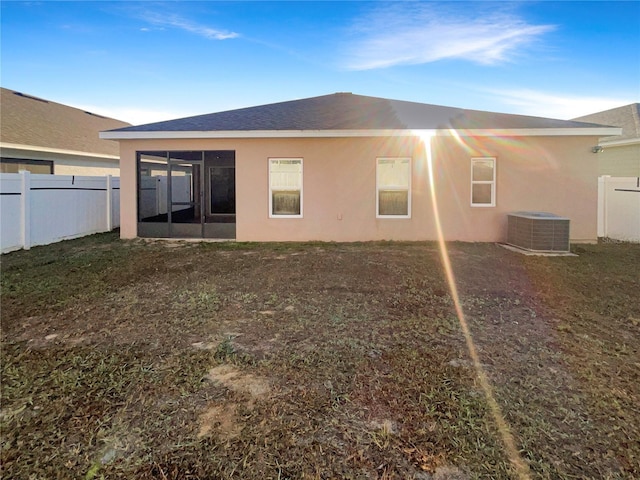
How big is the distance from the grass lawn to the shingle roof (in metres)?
5.34

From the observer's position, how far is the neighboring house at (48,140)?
43.8ft

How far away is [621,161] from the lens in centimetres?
1511

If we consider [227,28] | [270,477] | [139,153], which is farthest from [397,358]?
[227,28]

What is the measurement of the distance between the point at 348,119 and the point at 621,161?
11.3 metres

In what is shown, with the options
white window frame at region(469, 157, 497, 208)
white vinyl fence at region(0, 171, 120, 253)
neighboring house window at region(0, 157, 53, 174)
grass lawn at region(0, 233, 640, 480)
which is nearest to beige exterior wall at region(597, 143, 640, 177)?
white window frame at region(469, 157, 497, 208)

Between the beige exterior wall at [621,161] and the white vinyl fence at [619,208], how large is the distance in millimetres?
4038

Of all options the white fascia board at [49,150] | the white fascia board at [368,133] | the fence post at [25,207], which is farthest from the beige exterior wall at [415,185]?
the white fascia board at [49,150]

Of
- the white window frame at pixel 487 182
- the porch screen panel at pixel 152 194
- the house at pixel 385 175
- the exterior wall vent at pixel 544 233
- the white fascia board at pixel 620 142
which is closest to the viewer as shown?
the exterior wall vent at pixel 544 233

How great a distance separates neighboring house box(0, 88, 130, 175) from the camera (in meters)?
13.3

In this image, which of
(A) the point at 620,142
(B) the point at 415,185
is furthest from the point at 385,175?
(A) the point at 620,142

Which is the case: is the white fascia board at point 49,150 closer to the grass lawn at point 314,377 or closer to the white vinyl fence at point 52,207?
the white vinyl fence at point 52,207

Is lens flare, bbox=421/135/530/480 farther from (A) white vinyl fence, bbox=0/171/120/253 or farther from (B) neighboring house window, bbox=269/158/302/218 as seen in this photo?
(A) white vinyl fence, bbox=0/171/120/253

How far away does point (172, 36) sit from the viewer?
11305mm

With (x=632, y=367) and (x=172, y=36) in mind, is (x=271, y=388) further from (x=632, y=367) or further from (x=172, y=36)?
(x=172, y=36)
